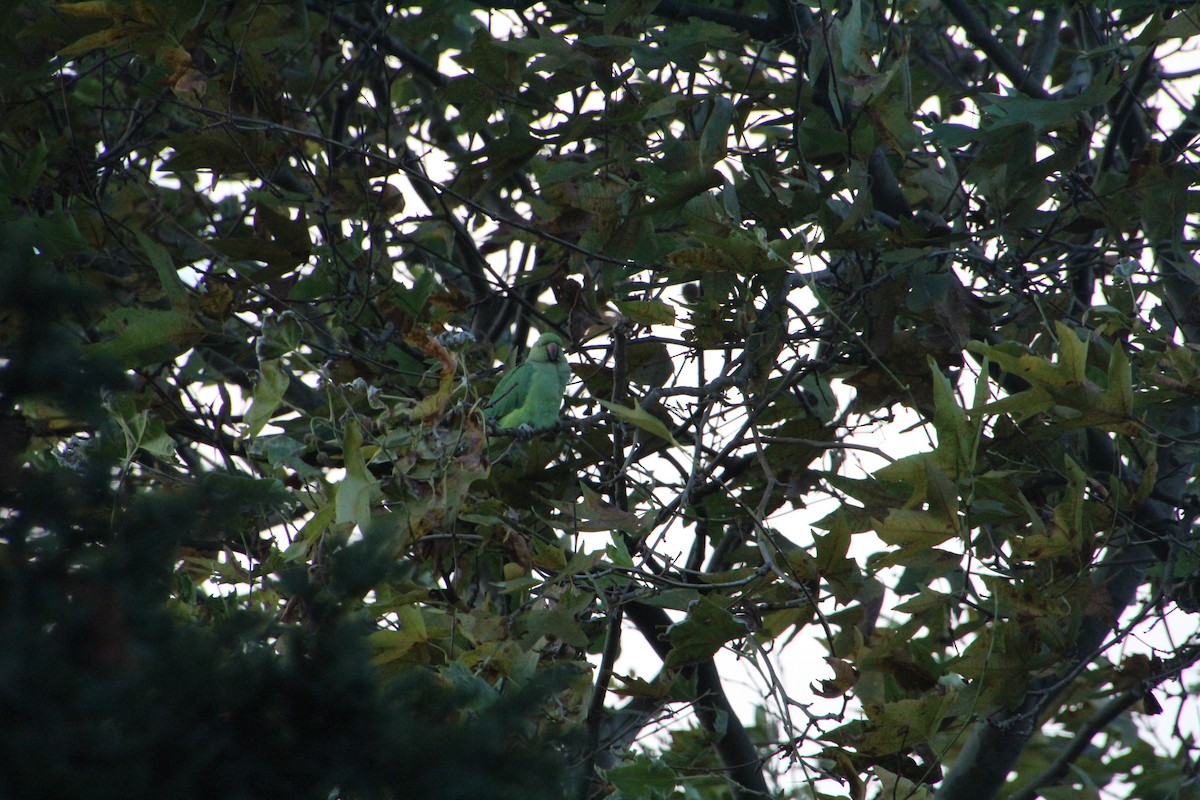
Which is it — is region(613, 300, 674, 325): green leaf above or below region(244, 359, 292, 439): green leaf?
above

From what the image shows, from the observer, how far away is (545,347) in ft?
16.8

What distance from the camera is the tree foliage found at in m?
1.26

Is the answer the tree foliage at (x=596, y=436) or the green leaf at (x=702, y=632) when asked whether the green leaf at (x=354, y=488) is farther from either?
the green leaf at (x=702, y=632)

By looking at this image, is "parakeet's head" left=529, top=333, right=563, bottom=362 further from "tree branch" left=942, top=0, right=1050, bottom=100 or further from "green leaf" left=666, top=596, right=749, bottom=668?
"green leaf" left=666, top=596, right=749, bottom=668

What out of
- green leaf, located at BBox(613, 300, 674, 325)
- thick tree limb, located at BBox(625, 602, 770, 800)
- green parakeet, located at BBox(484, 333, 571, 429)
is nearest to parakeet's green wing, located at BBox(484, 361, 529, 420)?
green parakeet, located at BBox(484, 333, 571, 429)

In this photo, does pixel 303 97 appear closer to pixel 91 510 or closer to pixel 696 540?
pixel 696 540

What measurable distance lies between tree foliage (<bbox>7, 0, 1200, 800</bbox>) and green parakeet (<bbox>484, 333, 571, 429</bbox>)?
392 millimetres

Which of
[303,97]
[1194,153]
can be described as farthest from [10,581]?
[303,97]

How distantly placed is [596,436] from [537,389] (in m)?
1.53

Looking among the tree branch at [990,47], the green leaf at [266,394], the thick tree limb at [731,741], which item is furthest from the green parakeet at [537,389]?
the green leaf at [266,394]

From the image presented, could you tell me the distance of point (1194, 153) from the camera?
12.1ft

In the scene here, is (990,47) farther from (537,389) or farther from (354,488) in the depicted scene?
(354,488)

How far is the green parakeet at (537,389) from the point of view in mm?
4871

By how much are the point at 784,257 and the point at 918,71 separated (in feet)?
9.32
